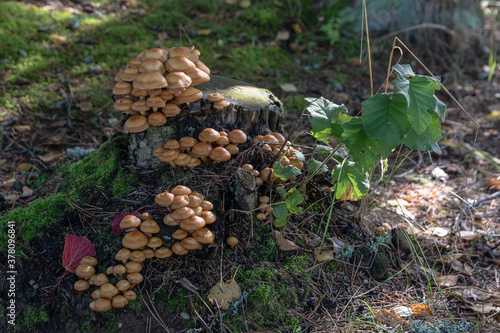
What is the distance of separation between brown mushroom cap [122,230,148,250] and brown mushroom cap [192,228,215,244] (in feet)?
1.24

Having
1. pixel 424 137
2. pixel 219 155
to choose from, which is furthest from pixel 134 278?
pixel 424 137

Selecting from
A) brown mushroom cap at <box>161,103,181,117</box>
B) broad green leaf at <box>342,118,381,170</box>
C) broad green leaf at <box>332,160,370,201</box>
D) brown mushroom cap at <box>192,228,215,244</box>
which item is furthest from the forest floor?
brown mushroom cap at <box>161,103,181,117</box>

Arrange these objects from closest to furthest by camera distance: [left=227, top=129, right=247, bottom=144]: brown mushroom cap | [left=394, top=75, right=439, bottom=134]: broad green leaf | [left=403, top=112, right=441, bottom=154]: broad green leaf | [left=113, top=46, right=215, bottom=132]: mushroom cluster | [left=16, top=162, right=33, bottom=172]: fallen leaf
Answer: [left=394, top=75, right=439, bottom=134]: broad green leaf
[left=403, top=112, right=441, bottom=154]: broad green leaf
[left=113, top=46, right=215, bottom=132]: mushroom cluster
[left=227, top=129, right=247, bottom=144]: brown mushroom cap
[left=16, top=162, right=33, bottom=172]: fallen leaf

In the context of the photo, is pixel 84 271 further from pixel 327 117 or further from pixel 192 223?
pixel 327 117

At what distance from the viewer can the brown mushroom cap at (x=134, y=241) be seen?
2762 millimetres

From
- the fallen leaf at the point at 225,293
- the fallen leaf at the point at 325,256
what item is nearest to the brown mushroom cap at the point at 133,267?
the fallen leaf at the point at 225,293

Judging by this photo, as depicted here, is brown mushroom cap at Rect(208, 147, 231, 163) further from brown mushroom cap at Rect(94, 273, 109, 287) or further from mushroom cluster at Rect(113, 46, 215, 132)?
brown mushroom cap at Rect(94, 273, 109, 287)

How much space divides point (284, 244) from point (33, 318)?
77.7 inches

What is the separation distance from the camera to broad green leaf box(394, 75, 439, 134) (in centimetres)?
237

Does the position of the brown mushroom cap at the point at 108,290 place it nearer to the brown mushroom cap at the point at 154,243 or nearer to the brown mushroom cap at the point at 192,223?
the brown mushroom cap at the point at 154,243

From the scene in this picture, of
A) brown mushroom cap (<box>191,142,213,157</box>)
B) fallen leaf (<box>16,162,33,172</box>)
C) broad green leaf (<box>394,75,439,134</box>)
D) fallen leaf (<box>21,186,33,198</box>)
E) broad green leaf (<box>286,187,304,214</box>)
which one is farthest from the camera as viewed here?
fallen leaf (<box>16,162,33,172</box>)

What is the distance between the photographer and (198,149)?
3188mm

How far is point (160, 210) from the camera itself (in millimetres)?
3072

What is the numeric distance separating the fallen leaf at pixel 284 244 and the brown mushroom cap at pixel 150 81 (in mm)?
1545
